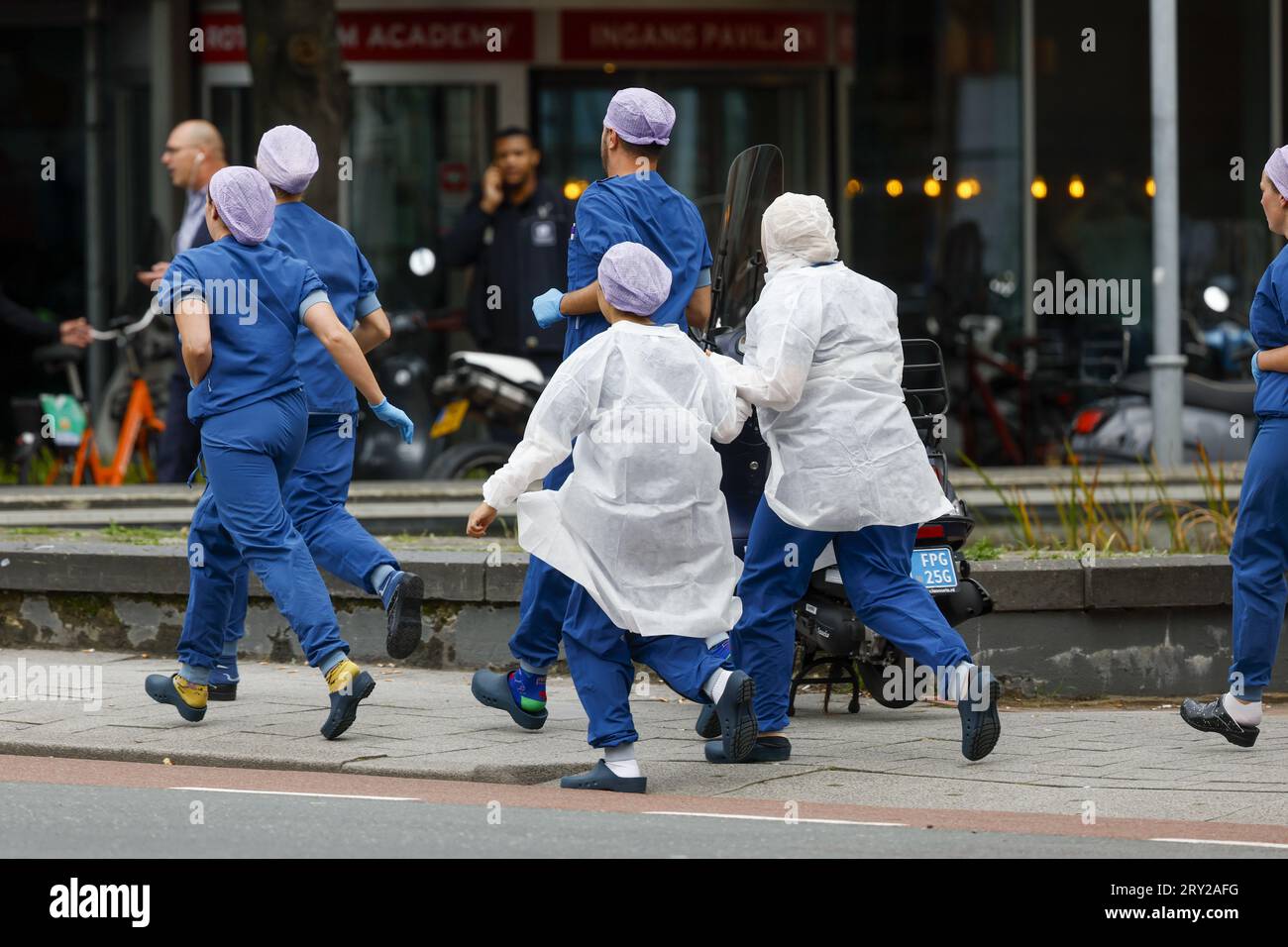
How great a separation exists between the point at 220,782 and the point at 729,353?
2.30 meters

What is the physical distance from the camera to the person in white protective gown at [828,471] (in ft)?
23.2

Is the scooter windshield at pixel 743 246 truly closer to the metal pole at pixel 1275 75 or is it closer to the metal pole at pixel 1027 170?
the metal pole at pixel 1027 170

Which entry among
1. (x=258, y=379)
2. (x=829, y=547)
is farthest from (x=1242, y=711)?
(x=258, y=379)

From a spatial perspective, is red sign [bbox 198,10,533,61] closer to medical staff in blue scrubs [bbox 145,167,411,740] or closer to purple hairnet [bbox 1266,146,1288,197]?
medical staff in blue scrubs [bbox 145,167,411,740]

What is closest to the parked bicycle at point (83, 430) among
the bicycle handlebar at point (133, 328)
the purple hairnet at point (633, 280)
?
the bicycle handlebar at point (133, 328)

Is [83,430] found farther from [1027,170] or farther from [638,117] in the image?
[1027,170]

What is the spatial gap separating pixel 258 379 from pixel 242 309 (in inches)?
8.9

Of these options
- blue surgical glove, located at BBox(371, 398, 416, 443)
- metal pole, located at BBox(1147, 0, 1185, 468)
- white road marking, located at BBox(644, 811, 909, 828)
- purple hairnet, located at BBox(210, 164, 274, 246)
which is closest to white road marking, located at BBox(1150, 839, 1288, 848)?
white road marking, located at BBox(644, 811, 909, 828)

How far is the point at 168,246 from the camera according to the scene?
1525 cm

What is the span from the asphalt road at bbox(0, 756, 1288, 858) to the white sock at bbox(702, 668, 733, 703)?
31 cm

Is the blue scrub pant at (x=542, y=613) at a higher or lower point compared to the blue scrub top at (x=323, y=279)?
lower

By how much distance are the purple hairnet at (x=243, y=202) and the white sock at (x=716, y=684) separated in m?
2.05

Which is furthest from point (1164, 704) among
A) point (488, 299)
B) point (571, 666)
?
point (488, 299)

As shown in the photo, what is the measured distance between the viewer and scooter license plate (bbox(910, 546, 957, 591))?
774cm
